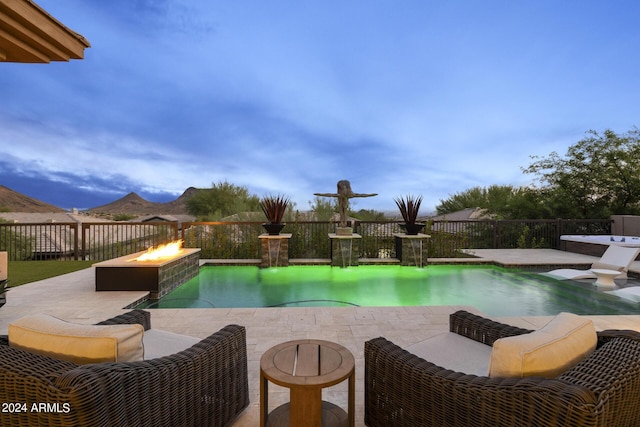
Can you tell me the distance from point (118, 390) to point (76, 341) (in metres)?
0.34

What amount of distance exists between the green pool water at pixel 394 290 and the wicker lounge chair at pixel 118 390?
3.18 metres

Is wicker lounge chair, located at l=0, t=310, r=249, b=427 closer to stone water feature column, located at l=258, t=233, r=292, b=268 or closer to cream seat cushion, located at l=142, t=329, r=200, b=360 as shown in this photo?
cream seat cushion, located at l=142, t=329, r=200, b=360

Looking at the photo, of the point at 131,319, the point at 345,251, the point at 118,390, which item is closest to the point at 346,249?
the point at 345,251

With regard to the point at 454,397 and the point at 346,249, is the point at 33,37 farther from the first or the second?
the point at 346,249

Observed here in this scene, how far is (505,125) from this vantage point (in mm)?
12664

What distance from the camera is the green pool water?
15.8 ft

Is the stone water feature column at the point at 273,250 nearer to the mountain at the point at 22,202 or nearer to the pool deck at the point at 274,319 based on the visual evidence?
the pool deck at the point at 274,319

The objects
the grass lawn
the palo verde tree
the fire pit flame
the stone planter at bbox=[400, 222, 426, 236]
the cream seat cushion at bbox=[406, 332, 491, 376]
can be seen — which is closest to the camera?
the cream seat cushion at bbox=[406, 332, 491, 376]

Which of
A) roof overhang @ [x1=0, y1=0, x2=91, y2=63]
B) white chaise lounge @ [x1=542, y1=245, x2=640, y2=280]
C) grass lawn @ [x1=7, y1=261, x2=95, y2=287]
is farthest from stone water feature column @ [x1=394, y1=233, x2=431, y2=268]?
grass lawn @ [x1=7, y1=261, x2=95, y2=287]

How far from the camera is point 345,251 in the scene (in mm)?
7672

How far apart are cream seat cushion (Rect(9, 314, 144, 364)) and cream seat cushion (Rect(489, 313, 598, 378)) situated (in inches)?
62.7

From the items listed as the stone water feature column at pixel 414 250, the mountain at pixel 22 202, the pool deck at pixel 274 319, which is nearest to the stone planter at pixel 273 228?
the stone water feature column at pixel 414 250

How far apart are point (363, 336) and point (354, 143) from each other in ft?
51.2

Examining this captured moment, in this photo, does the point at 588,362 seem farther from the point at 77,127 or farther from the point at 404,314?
the point at 77,127
